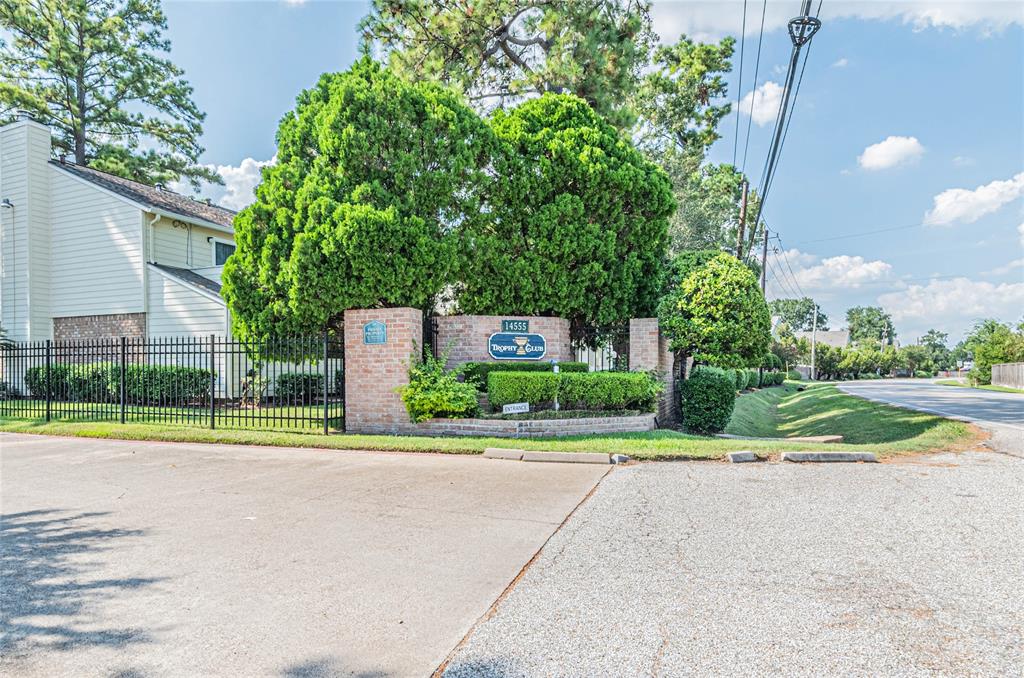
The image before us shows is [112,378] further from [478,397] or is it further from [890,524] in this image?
[890,524]

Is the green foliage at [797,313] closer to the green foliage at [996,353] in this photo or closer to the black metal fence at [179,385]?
the green foliage at [996,353]

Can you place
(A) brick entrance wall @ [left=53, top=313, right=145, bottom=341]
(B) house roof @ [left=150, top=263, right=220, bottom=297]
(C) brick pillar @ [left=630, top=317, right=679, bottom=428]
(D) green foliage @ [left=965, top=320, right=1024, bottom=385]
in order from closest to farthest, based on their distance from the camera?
(C) brick pillar @ [left=630, top=317, right=679, bottom=428], (B) house roof @ [left=150, top=263, right=220, bottom=297], (A) brick entrance wall @ [left=53, top=313, right=145, bottom=341], (D) green foliage @ [left=965, top=320, right=1024, bottom=385]

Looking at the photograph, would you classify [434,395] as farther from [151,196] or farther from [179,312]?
[151,196]

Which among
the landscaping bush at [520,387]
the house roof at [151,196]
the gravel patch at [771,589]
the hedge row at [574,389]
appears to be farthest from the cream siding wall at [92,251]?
A: the gravel patch at [771,589]

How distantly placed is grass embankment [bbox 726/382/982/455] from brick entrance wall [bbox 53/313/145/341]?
17.2 metres

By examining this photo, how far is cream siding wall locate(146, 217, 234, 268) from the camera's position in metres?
18.1

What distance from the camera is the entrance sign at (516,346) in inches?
454

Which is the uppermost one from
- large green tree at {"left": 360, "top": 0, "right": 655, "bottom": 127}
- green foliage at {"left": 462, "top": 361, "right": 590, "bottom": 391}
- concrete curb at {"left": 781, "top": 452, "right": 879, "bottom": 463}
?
large green tree at {"left": 360, "top": 0, "right": 655, "bottom": 127}

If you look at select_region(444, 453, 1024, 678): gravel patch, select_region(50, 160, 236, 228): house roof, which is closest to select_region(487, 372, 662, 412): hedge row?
select_region(444, 453, 1024, 678): gravel patch

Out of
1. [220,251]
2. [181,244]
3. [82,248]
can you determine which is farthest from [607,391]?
[82,248]

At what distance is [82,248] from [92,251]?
58 cm

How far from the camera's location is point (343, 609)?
11.0 feet

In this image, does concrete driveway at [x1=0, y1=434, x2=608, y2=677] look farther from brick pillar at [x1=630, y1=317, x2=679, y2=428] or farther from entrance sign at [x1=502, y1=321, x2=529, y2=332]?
brick pillar at [x1=630, y1=317, x2=679, y2=428]

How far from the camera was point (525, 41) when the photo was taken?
16.7 m
